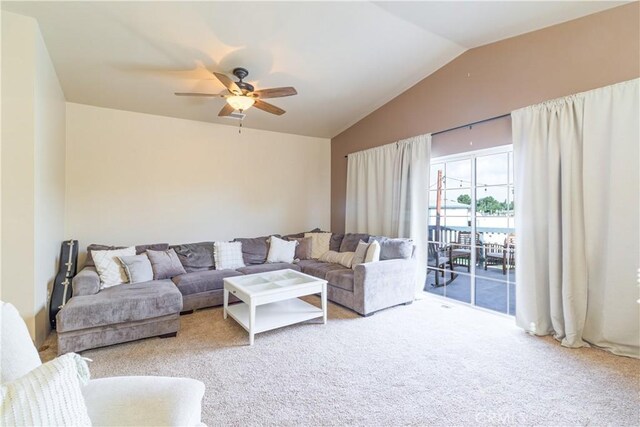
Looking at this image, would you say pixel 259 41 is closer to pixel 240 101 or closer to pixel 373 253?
pixel 240 101

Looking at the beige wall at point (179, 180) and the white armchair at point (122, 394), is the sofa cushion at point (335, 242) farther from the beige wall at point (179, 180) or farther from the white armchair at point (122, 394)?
the white armchair at point (122, 394)

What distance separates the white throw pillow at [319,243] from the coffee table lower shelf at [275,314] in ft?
5.04

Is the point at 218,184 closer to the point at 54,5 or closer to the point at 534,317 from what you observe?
the point at 54,5

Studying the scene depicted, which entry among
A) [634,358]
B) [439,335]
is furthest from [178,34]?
[634,358]

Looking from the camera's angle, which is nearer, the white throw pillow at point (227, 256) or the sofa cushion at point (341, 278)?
the sofa cushion at point (341, 278)

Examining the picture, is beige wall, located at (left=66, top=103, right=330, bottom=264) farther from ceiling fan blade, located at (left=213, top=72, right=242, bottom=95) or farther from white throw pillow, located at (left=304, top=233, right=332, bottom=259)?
ceiling fan blade, located at (left=213, top=72, right=242, bottom=95)

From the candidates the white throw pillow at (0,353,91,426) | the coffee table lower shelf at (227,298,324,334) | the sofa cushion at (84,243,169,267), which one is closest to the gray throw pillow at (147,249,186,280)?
the sofa cushion at (84,243,169,267)

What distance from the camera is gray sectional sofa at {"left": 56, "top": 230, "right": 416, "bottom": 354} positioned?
8.39ft

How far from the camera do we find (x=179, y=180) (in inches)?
176

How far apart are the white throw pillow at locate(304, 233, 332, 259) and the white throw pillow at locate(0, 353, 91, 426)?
4088 millimetres

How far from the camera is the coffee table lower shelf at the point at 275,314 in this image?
9.41 ft

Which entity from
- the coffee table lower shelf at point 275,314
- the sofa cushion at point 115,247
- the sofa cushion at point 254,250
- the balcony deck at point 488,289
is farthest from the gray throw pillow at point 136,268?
the balcony deck at point 488,289

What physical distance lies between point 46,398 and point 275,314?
2.34 meters

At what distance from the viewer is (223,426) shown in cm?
171
